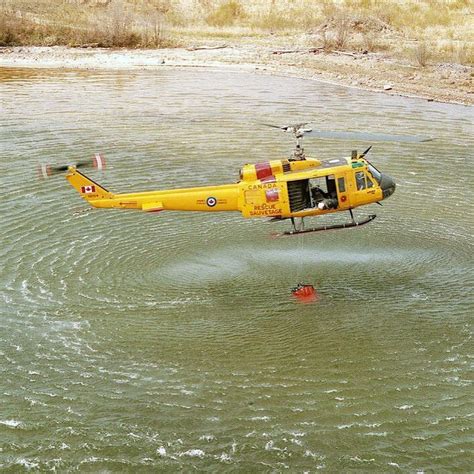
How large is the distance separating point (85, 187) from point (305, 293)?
235 inches

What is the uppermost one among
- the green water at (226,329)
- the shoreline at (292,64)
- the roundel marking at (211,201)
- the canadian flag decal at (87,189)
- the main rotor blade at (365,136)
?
the shoreline at (292,64)

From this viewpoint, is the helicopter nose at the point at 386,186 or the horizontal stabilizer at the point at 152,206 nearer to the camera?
the horizontal stabilizer at the point at 152,206

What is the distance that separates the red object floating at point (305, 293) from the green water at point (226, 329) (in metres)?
0.36

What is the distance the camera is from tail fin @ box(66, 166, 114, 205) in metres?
17.1

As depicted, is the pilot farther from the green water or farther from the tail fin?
the tail fin

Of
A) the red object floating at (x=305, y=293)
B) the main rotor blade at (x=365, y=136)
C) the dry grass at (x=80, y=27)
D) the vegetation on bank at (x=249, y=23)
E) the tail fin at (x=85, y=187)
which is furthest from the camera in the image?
the dry grass at (x=80, y=27)

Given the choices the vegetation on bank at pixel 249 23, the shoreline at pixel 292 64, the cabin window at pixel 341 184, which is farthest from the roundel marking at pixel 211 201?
the vegetation on bank at pixel 249 23

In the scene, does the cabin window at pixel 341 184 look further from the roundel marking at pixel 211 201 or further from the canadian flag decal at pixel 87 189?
the canadian flag decal at pixel 87 189

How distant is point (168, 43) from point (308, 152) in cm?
2918

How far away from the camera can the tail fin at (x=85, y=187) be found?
56.2 feet

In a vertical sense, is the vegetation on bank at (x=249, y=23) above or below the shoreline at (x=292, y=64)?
above

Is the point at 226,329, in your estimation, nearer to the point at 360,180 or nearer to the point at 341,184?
the point at 341,184

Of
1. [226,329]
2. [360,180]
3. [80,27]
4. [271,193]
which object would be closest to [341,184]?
[360,180]

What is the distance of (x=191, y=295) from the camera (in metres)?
16.5
